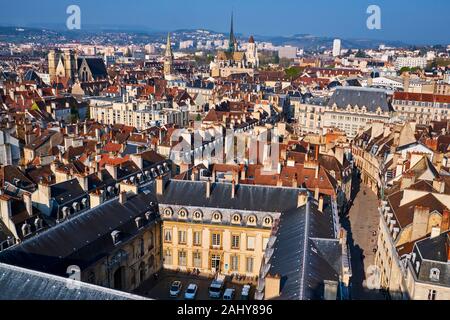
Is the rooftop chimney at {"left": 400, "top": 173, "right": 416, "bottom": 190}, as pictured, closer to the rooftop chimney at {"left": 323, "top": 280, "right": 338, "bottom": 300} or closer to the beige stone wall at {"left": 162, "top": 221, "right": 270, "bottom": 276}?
the beige stone wall at {"left": 162, "top": 221, "right": 270, "bottom": 276}

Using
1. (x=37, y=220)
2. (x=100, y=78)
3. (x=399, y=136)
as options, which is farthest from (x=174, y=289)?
(x=100, y=78)

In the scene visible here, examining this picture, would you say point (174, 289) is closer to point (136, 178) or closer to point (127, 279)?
point (127, 279)

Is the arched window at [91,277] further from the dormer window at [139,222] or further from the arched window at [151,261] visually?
the arched window at [151,261]

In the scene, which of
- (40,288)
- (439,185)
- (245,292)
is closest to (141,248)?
(245,292)

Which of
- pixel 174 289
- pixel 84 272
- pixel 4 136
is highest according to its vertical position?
pixel 4 136

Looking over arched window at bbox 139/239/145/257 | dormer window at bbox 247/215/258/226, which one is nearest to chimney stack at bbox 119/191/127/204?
arched window at bbox 139/239/145/257

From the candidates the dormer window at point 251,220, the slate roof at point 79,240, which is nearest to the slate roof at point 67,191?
the slate roof at point 79,240
